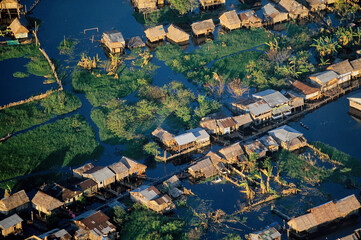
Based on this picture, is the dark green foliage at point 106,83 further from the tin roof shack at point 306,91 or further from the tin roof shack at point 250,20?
the tin roof shack at point 250,20

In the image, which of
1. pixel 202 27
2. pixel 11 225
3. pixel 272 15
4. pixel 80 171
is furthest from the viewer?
pixel 272 15

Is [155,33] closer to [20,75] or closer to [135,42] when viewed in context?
[135,42]

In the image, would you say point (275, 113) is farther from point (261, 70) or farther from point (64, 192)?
point (64, 192)

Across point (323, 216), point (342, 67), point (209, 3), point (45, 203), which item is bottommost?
point (323, 216)

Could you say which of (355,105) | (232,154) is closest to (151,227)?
(232,154)

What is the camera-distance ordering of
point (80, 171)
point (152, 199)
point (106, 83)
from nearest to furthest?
1. point (152, 199)
2. point (80, 171)
3. point (106, 83)

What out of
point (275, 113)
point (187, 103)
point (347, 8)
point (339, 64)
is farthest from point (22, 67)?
point (347, 8)

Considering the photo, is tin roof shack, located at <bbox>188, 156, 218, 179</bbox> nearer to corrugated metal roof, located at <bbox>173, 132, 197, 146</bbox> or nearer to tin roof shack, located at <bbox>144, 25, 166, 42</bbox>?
corrugated metal roof, located at <bbox>173, 132, 197, 146</bbox>
